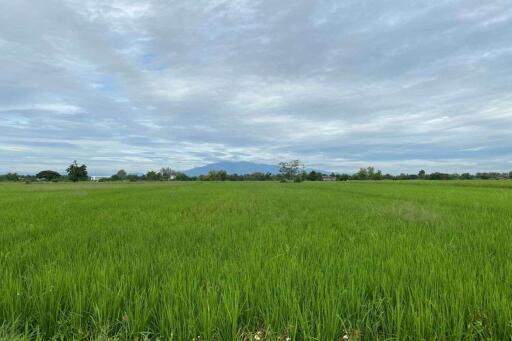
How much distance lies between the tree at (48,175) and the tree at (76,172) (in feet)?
52.3

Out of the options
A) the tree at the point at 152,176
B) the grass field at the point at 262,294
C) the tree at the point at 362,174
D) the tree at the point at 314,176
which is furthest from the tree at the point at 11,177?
the grass field at the point at 262,294

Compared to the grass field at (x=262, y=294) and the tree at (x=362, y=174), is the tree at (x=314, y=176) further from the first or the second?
the grass field at (x=262, y=294)

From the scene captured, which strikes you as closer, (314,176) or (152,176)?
(314,176)

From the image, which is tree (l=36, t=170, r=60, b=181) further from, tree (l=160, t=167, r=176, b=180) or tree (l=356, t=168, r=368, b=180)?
tree (l=356, t=168, r=368, b=180)

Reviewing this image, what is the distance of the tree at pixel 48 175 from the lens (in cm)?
12575

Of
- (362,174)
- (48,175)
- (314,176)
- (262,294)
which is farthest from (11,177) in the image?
(262,294)

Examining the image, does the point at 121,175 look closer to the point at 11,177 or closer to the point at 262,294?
the point at 11,177

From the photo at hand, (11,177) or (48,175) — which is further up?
(48,175)

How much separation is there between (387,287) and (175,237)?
4.04 metres

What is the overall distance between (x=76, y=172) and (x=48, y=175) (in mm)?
20526

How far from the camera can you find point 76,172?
11400 centimetres

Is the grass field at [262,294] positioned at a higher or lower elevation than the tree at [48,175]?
lower

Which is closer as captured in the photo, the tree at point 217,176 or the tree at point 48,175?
the tree at point 48,175

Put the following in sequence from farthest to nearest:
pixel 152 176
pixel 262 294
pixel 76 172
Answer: pixel 152 176 → pixel 76 172 → pixel 262 294
